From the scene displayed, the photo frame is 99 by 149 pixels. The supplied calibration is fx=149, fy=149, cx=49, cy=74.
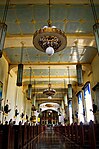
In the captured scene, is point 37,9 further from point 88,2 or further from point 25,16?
point 88,2

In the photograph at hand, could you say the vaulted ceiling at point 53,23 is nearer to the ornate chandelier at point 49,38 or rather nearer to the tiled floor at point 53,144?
the ornate chandelier at point 49,38

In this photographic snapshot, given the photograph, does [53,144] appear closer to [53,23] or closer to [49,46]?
Answer: [49,46]

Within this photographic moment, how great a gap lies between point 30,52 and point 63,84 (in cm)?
925

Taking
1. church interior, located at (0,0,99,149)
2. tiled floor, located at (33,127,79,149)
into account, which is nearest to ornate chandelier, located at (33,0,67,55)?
church interior, located at (0,0,99,149)

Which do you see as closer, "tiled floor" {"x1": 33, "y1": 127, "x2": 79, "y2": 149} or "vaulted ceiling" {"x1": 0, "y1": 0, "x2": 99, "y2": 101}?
"tiled floor" {"x1": 33, "y1": 127, "x2": 79, "y2": 149}

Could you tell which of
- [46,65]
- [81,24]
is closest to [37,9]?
[81,24]

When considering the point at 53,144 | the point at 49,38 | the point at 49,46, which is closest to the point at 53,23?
the point at 49,38

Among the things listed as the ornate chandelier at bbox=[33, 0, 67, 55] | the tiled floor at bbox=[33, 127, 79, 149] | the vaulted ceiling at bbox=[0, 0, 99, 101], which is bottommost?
the tiled floor at bbox=[33, 127, 79, 149]

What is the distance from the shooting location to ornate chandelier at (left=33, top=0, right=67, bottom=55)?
439cm

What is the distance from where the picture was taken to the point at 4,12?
6281mm

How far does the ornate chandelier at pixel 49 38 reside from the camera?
14.4 feet

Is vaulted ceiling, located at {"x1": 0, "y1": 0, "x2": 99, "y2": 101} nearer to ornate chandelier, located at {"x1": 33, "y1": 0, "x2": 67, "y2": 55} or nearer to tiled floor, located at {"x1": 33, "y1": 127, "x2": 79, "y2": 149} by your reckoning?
ornate chandelier, located at {"x1": 33, "y1": 0, "x2": 67, "y2": 55}

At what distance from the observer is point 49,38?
4711 millimetres

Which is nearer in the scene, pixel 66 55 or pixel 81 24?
pixel 81 24
